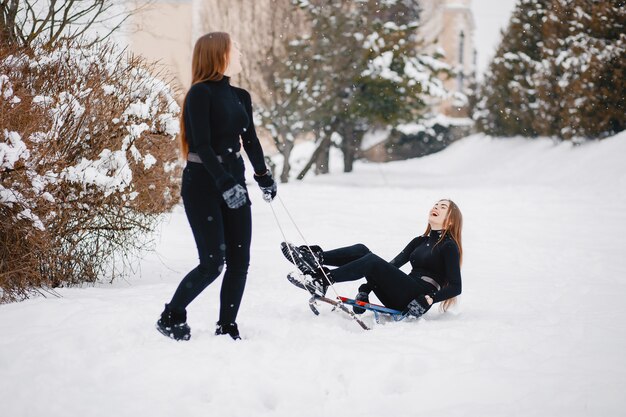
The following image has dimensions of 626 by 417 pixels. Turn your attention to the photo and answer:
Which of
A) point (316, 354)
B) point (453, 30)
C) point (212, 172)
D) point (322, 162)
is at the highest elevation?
point (453, 30)

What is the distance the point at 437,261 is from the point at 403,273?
0.36 m

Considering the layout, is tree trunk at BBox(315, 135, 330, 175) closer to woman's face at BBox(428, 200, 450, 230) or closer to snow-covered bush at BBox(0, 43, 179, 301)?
snow-covered bush at BBox(0, 43, 179, 301)

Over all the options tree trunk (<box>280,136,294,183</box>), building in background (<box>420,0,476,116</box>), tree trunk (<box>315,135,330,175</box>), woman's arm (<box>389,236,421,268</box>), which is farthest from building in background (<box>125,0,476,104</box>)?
building in background (<box>420,0,476,116</box>)

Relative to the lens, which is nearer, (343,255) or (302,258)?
(302,258)

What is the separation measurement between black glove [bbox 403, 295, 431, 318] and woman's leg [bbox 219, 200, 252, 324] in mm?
1415

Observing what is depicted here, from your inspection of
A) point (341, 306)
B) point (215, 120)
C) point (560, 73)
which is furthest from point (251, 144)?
point (560, 73)

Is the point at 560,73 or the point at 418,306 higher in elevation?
the point at 560,73

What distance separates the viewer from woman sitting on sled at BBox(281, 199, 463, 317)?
4.85 metres

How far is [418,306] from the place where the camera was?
489 centimetres

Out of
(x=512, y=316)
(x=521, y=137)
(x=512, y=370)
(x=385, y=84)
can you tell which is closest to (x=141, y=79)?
(x=512, y=316)

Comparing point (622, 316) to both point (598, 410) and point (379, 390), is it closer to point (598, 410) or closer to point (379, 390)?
point (598, 410)

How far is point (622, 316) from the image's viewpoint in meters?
5.22

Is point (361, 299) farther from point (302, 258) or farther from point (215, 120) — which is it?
point (215, 120)

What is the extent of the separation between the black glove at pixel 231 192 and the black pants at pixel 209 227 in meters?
0.19
